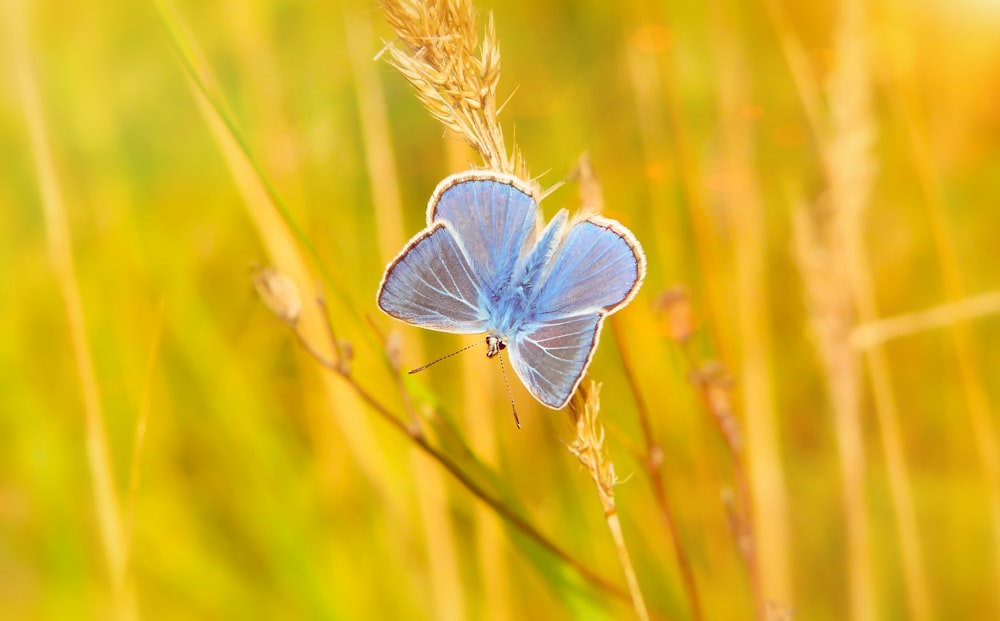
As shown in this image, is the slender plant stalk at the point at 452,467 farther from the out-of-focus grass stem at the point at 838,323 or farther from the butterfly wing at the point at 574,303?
the out-of-focus grass stem at the point at 838,323

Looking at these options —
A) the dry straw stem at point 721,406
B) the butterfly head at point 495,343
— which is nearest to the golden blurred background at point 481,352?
the dry straw stem at point 721,406

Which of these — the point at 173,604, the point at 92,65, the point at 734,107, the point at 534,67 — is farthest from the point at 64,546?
the point at 534,67

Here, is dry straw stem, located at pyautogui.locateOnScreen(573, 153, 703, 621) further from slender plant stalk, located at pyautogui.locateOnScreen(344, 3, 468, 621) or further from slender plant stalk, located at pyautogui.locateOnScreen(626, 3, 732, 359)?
slender plant stalk, located at pyautogui.locateOnScreen(344, 3, 468, 621)

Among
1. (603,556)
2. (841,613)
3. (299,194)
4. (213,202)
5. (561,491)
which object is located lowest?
(841,613)

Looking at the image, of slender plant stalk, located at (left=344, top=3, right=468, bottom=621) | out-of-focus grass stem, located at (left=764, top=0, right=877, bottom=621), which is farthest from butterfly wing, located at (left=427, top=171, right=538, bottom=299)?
out-of-focus grass stem, located at (left=764, top=0, right=877, bottom=621)

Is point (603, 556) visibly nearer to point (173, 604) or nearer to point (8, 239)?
point (173, 604)
